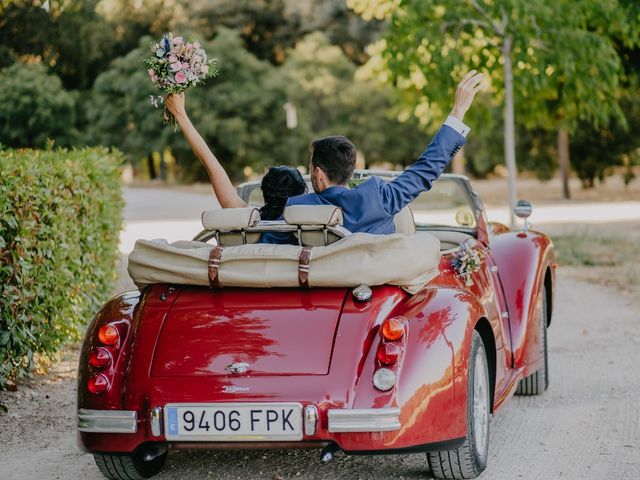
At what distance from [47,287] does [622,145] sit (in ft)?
116

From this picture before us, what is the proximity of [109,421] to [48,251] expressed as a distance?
10.8ft

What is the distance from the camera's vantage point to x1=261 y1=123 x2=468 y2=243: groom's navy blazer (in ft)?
16.1

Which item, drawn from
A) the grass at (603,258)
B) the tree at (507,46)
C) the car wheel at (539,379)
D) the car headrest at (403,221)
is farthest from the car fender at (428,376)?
the tree at (507,46)

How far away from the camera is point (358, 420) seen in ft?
13.6

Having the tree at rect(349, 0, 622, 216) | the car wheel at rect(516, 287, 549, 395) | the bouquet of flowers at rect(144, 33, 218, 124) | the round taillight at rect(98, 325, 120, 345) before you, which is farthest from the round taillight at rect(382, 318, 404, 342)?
the tree at rect(349, 0, 622, 216)

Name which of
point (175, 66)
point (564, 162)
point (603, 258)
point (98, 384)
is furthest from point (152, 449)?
point (564, 162)

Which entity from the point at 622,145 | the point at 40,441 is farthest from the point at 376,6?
the point at 622,145

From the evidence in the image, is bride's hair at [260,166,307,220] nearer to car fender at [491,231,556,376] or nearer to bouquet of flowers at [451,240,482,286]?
bouquet of flowers at [451,240,482,286]

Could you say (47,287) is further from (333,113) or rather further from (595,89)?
(333,113)

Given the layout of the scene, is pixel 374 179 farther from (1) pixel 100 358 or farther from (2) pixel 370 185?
(1) pixel 100 358

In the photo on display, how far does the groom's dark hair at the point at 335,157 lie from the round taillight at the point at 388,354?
1072 millimetres

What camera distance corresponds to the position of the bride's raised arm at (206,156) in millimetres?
5273

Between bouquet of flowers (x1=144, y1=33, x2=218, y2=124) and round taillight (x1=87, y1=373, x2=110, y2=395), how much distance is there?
1584 millimetres

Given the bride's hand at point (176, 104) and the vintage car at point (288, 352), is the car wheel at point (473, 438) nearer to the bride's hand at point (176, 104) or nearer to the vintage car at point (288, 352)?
the vintage car at point (288, 352)
